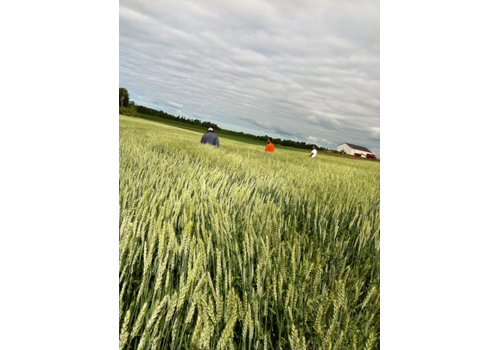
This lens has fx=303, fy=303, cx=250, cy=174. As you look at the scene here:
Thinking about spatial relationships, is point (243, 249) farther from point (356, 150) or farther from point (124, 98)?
point (124, 98)

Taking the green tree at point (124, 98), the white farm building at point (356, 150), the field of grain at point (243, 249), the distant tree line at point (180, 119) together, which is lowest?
the field of grain at point (243, 249)

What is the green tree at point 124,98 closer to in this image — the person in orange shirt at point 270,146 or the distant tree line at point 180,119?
the distant tree line at point 180,119

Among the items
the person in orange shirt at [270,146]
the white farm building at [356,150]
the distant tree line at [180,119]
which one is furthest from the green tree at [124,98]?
the white farm building at [356,150]

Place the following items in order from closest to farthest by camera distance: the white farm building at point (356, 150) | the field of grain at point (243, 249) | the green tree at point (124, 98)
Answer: the field of grain at point (243, 249), the white farm building at point (356, 150), the green tree at point (124, 98)

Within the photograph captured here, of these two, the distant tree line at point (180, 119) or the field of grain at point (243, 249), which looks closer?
the field of grain at point (243, 249)

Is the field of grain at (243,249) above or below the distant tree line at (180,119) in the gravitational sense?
below

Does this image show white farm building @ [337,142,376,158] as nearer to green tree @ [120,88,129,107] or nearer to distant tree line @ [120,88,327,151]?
distant tree line @ [120,88,327,151]

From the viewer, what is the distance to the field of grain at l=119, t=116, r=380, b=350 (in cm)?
57

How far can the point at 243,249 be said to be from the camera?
81cm

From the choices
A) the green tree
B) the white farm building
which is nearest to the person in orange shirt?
the white farm building

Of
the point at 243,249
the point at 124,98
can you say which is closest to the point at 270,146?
the point at 124,98

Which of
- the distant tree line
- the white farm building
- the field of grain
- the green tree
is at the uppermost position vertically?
the green tree

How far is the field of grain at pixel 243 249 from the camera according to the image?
57 centimetres
